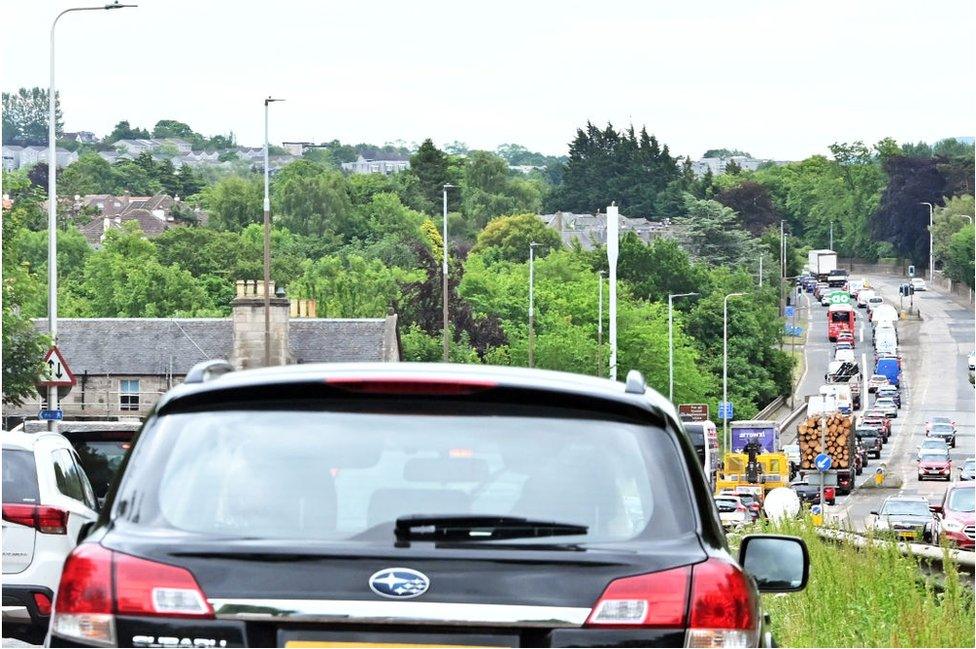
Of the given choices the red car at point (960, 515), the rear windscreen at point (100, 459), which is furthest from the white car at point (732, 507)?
the rear windscreen at point (100, 459)

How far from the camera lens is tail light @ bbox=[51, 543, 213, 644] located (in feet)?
17.1

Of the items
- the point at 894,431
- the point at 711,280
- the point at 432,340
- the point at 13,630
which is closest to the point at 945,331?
the point at 711,280

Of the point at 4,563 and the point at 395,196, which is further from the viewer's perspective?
the point at 395,196

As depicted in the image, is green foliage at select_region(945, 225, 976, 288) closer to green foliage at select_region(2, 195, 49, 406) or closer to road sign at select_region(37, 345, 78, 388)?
green foliage at select_region(2, 195, 49, 406)

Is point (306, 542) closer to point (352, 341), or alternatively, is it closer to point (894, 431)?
point (352, 341)

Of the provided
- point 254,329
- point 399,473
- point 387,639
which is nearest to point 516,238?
point 254,329

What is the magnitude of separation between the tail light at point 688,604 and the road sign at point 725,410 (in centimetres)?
10599

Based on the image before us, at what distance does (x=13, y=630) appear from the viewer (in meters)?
14.5

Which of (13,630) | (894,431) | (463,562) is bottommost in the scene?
(894,431)

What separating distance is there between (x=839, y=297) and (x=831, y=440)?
354ft

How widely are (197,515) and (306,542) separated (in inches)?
12.2

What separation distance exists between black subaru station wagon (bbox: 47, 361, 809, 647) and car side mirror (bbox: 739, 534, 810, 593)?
1117 millimetres

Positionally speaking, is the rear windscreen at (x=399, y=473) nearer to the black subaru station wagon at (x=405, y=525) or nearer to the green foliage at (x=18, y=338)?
the black subaru station wagon at (x=405, y=525)

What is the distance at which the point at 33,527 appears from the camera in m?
14.4
